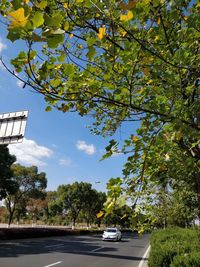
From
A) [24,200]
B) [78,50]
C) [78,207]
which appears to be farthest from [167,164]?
[78,207]

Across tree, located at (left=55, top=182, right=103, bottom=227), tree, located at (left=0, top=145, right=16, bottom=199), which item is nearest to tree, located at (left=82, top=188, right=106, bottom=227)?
tree, located at (left=55, top=182, right=103, bottom=227)

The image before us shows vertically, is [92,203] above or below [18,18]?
above

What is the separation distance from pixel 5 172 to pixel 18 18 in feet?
92.6

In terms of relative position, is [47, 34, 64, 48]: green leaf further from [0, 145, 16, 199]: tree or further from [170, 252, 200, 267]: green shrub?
[0, 145, 16, 199]: tree

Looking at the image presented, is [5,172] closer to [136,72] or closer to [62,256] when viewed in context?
[62,256]

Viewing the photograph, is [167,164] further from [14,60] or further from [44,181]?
[44,181]

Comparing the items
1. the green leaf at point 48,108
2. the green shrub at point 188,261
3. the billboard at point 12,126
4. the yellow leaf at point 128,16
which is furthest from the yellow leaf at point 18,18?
the billboard at point 12,126

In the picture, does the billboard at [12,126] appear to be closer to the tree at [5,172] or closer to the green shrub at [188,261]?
the green shrub at [188,261]

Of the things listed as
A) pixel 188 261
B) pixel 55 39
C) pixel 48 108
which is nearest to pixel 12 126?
pixel 188 261

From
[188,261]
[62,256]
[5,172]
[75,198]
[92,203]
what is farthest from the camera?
[92,203]

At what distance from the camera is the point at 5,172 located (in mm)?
28188

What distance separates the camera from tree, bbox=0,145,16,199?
1094 inches

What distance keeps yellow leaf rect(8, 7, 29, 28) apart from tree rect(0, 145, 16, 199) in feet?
88.5

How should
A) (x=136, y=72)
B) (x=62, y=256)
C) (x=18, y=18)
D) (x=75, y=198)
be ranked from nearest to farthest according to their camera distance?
(x=18, y=18) < (x=136, y=72) < (x=62, y=256) < (x=75, y=198)
